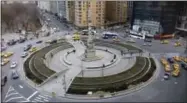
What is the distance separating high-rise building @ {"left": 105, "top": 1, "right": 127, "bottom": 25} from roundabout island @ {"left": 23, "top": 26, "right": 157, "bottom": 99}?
19078mm

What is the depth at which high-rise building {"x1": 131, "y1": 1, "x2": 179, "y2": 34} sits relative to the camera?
44.2 m

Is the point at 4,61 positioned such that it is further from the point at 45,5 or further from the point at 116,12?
the point at 45,5

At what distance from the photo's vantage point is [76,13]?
5403 cm

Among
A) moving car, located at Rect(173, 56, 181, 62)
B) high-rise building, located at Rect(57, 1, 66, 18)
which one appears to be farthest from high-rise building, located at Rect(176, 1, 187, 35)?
high-rise building, located at Rect(57, 1, 66, 18)

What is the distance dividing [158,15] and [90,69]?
23.6 metres

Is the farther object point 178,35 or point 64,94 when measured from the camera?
point 178,35

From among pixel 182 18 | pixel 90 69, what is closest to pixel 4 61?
pixel 90 69

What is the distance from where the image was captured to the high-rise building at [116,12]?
55.7m

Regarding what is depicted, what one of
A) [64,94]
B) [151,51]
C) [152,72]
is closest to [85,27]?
[151,51]

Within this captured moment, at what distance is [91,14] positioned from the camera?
52000mm

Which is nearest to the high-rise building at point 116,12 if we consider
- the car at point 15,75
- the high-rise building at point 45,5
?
the car at point 15,75

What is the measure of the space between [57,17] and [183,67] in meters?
53.0

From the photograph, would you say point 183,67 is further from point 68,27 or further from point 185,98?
point 68,27

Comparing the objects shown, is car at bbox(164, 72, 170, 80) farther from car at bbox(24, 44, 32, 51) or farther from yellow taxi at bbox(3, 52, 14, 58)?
yellow taxi at bbox(3, 52, 14, 58)
